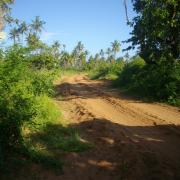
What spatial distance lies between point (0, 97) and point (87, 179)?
3236 millimetres

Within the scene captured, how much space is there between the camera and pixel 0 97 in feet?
27.1

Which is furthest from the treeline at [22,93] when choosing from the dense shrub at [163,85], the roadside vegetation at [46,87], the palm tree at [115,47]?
the palm tree at [115,47]

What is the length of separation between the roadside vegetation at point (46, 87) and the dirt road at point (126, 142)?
500mm

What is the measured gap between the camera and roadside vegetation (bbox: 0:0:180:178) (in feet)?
24.0

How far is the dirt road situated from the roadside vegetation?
50 cm

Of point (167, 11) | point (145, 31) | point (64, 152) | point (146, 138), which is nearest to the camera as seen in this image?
point (64, 152)

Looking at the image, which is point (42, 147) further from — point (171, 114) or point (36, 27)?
point (36, 27)

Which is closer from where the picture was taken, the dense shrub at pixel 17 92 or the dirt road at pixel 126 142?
the dirt road at pixel 126 142

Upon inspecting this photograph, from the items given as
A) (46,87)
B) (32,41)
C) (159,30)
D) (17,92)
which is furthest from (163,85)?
(32,41)

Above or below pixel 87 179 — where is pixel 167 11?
above

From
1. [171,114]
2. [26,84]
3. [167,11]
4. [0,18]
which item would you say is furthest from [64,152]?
[167,11]

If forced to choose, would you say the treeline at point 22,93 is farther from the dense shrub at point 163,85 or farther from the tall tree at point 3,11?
the dense shrub at point 163,85

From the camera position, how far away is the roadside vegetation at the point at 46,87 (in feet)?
24.0

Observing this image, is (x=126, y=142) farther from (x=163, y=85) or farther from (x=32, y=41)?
(x=32, y=41)
